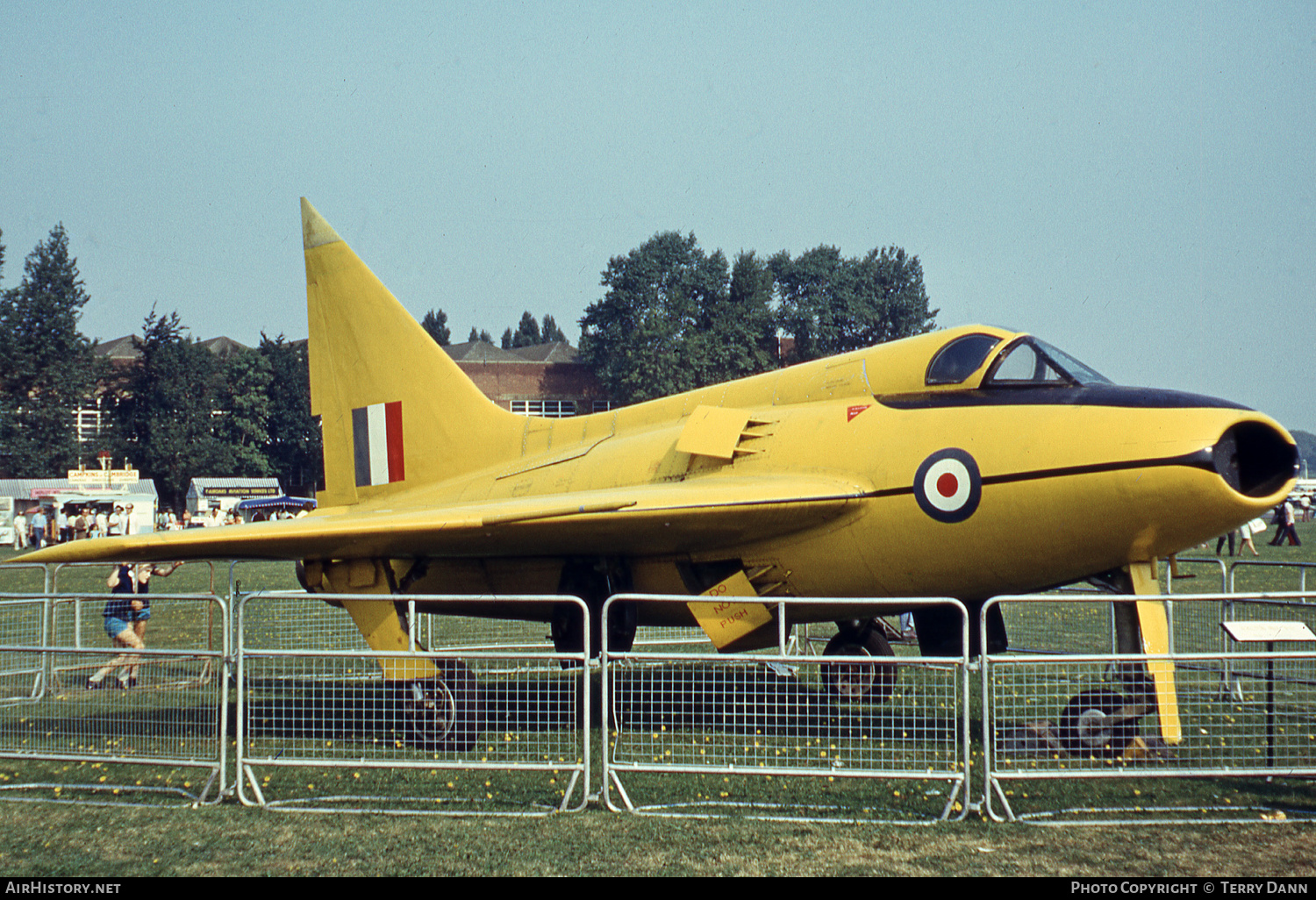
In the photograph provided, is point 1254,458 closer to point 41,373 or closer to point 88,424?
point 41,373

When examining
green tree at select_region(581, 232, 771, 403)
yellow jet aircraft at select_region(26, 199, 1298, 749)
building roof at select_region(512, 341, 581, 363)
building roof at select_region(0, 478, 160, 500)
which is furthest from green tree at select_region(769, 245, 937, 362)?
yellow jet aircraft at select_region(26, 199, 1298, 749)

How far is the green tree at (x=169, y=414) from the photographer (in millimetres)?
81000

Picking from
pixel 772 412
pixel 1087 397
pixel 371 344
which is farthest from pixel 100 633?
pixel 1087 397

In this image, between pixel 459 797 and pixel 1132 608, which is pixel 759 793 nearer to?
pixel 459 797

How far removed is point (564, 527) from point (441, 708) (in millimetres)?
1804

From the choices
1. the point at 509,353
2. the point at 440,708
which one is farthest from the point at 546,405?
the point at 440,708

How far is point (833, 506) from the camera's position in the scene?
27.6ft

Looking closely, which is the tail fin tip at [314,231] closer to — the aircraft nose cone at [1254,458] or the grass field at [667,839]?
the grass field at [667,839]

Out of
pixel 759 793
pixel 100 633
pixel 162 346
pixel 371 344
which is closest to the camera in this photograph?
pixel 759 793

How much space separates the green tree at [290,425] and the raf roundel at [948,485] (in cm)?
8641

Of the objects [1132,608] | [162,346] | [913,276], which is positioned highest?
[913,276]

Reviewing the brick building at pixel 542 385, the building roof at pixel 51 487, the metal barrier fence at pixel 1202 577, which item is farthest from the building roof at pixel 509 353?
the metal barrier fence at pixel 1202 577

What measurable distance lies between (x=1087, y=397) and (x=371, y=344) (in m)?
8.12

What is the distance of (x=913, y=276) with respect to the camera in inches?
3649
